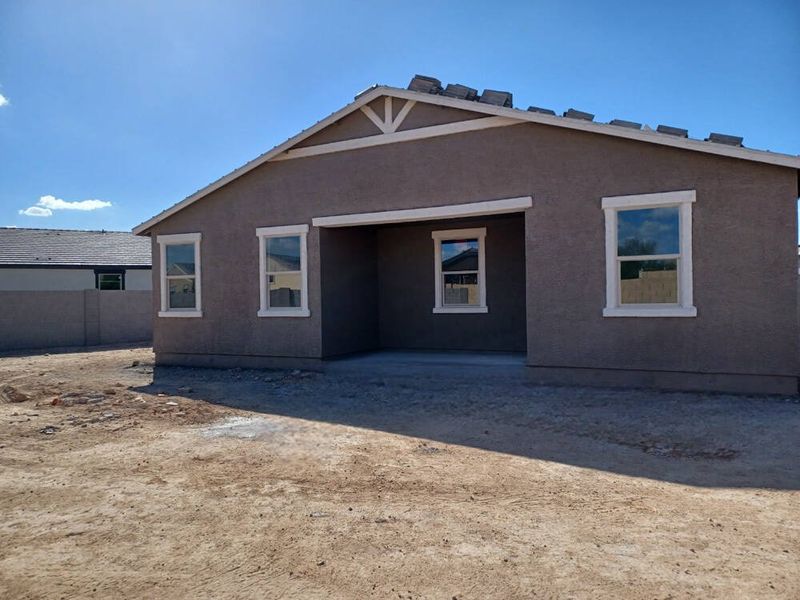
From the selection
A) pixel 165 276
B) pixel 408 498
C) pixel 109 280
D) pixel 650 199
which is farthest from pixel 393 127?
pixel 109 280

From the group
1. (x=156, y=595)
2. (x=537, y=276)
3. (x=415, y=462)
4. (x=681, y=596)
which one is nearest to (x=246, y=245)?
(x=537, y=276)

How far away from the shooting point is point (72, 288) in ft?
87.4

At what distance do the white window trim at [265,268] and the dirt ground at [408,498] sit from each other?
134 inches

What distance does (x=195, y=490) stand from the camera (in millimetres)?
5477

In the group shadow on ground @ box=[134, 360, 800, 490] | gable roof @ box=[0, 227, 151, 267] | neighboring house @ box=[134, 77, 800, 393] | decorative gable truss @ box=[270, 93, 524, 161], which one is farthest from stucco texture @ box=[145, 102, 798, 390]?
gable roof @ box=[0, 227, 151, 267]

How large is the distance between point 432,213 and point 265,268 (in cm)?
410

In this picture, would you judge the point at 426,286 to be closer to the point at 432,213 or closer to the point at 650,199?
the point at 432,213

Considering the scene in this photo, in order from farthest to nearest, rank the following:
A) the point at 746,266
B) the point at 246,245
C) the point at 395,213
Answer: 1. the point at 246,245
2. the point at 395,213
3. the point at 746,266

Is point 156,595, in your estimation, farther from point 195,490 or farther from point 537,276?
point 537,276

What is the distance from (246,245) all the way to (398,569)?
10.6m

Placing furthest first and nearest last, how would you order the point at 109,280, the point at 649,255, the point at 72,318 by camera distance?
the point at 109,280
the point at 72,318
the point at 649,255

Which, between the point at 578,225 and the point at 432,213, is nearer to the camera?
the point at 578,225

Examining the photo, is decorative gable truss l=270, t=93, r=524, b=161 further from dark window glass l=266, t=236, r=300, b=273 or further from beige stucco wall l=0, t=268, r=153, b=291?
beige stucco wall l=0, t=268, r=153, b=291

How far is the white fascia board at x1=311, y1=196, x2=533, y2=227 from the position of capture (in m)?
10.6
